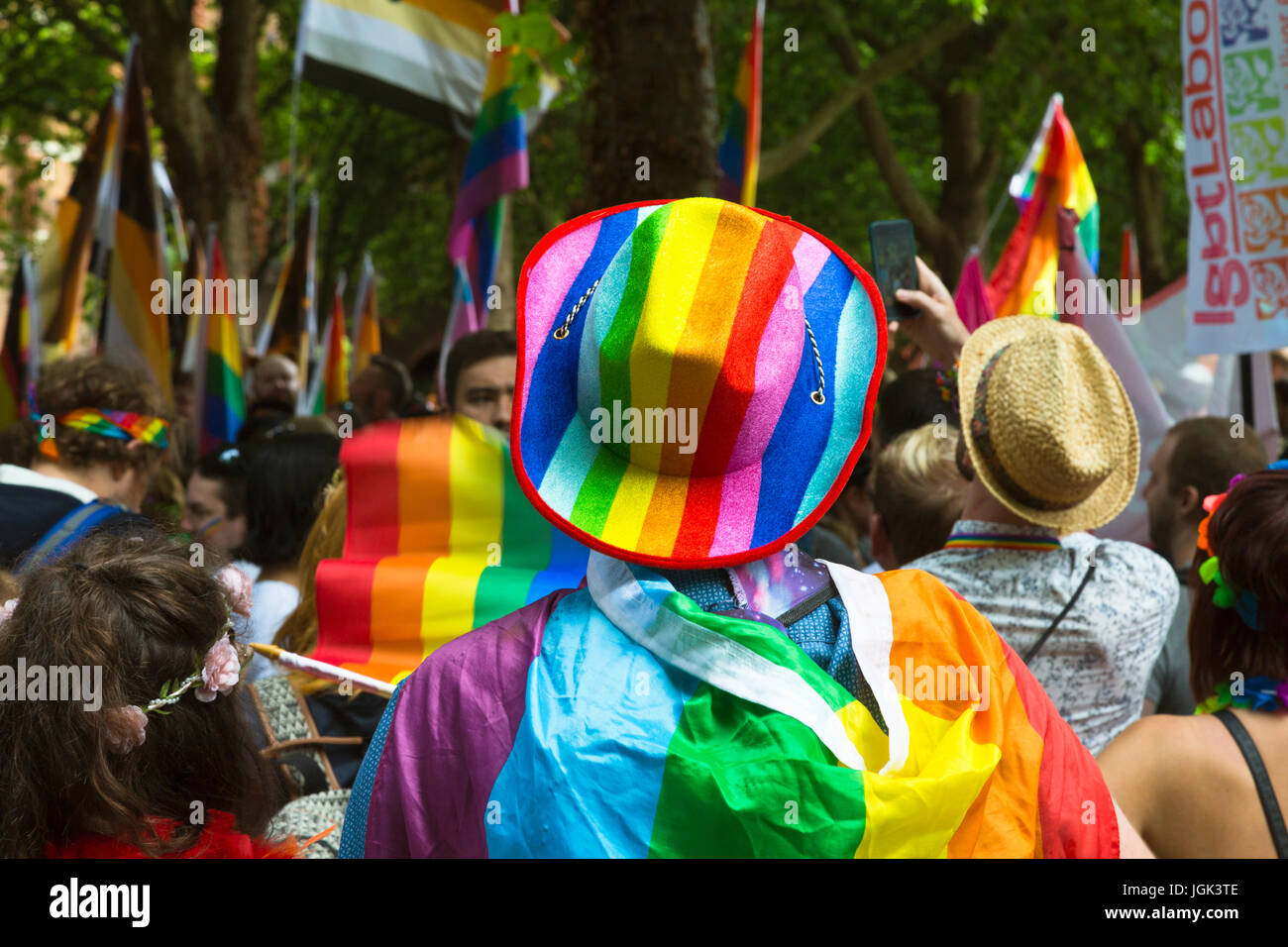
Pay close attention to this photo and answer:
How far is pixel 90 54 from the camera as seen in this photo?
1755cm

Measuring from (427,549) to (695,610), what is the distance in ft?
4.90

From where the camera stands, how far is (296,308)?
1080cm

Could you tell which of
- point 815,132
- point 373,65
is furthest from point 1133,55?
point 373,65

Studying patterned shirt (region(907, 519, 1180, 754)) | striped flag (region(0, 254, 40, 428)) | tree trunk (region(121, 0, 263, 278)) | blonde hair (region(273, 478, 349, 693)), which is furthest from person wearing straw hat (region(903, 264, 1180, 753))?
tree trunk (region(121, 0, 263, 278))

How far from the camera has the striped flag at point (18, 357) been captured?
24.7ft

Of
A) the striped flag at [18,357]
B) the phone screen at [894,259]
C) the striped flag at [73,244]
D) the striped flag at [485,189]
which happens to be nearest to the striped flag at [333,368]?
the striped flag at [18,357]

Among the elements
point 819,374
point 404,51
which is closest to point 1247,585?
point 819,374

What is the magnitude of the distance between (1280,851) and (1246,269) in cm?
288

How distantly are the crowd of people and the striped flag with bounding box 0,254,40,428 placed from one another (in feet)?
15.5

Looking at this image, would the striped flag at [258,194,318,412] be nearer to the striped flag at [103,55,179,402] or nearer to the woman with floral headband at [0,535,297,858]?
the striped flag at [103,55,179,402]

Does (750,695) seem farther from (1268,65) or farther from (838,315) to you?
(1268,65)

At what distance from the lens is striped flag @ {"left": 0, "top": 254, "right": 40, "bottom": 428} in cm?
754

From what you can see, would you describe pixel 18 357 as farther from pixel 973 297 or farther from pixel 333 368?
pixel 973 297

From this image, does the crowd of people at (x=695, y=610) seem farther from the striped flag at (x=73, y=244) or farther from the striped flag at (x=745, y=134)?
the striped flag at (x=73, y=244)
